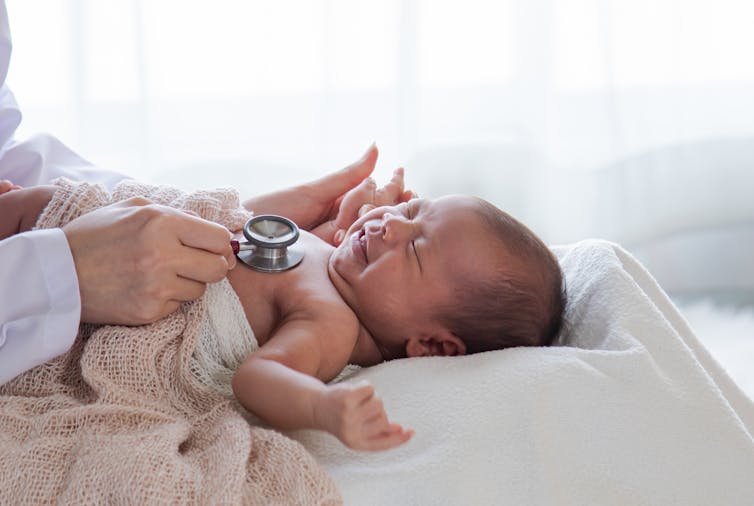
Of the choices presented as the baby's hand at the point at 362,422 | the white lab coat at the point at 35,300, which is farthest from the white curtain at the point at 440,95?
the baby's hand at the point at 362,422

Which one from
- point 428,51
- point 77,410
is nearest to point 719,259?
point 428,51

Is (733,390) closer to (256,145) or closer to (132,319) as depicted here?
(132,319)

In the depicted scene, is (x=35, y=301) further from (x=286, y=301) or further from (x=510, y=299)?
(x=510, y=299)

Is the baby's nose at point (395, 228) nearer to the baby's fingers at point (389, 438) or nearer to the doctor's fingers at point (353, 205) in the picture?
the doctor's fingers at point (353, 205)

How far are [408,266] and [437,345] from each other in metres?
0.12

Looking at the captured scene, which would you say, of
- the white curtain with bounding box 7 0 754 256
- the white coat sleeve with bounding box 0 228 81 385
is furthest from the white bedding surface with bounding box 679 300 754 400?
the white coat sleeve with bounding box 0 228 81 385

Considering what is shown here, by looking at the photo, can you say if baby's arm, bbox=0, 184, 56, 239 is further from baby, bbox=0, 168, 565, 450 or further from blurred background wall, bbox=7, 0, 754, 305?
blurred background wall, bbox=7, 0, 754, 305

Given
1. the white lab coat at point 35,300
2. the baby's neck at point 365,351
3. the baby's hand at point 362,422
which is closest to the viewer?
the baby's hand at point 362,422

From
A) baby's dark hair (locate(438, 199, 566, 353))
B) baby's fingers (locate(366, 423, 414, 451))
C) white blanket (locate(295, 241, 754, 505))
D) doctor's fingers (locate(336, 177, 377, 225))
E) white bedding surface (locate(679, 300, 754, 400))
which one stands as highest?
doctor's fingers (locate(336, 177, 377, 225))

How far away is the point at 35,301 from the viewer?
3.74ft

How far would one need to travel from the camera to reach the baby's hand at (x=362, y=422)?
3.21 feet

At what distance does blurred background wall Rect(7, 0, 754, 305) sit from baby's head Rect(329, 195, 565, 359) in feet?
3.49

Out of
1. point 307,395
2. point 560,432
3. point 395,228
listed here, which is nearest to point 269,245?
point 395,228

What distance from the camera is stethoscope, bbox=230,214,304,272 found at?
1302mm
